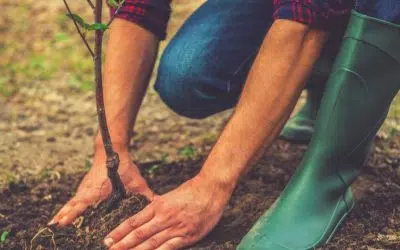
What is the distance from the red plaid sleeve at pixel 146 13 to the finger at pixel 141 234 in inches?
26.4

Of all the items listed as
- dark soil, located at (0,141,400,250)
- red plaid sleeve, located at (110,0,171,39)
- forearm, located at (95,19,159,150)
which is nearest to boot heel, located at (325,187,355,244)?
dark soil, located at (0,141,400,250)

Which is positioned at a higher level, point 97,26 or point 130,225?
point 97,26

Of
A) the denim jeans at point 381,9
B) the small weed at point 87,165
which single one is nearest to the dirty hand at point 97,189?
the small weed at point 87,165

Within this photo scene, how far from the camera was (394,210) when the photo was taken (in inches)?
78.4

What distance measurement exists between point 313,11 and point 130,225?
73cm

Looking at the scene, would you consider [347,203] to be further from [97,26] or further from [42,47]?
[42,47]

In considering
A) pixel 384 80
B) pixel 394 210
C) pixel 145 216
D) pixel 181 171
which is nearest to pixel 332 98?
pixel 384 80

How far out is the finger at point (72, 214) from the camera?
194cm

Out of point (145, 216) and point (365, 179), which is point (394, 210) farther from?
point (145, 216)

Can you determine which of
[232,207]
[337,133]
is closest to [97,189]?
[232,207]

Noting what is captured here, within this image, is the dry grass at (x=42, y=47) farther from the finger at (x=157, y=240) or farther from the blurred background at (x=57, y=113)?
the finger at (x=157, y=240)

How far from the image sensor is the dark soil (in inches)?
73.9

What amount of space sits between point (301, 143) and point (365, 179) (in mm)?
433

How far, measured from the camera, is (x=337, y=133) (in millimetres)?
1794
